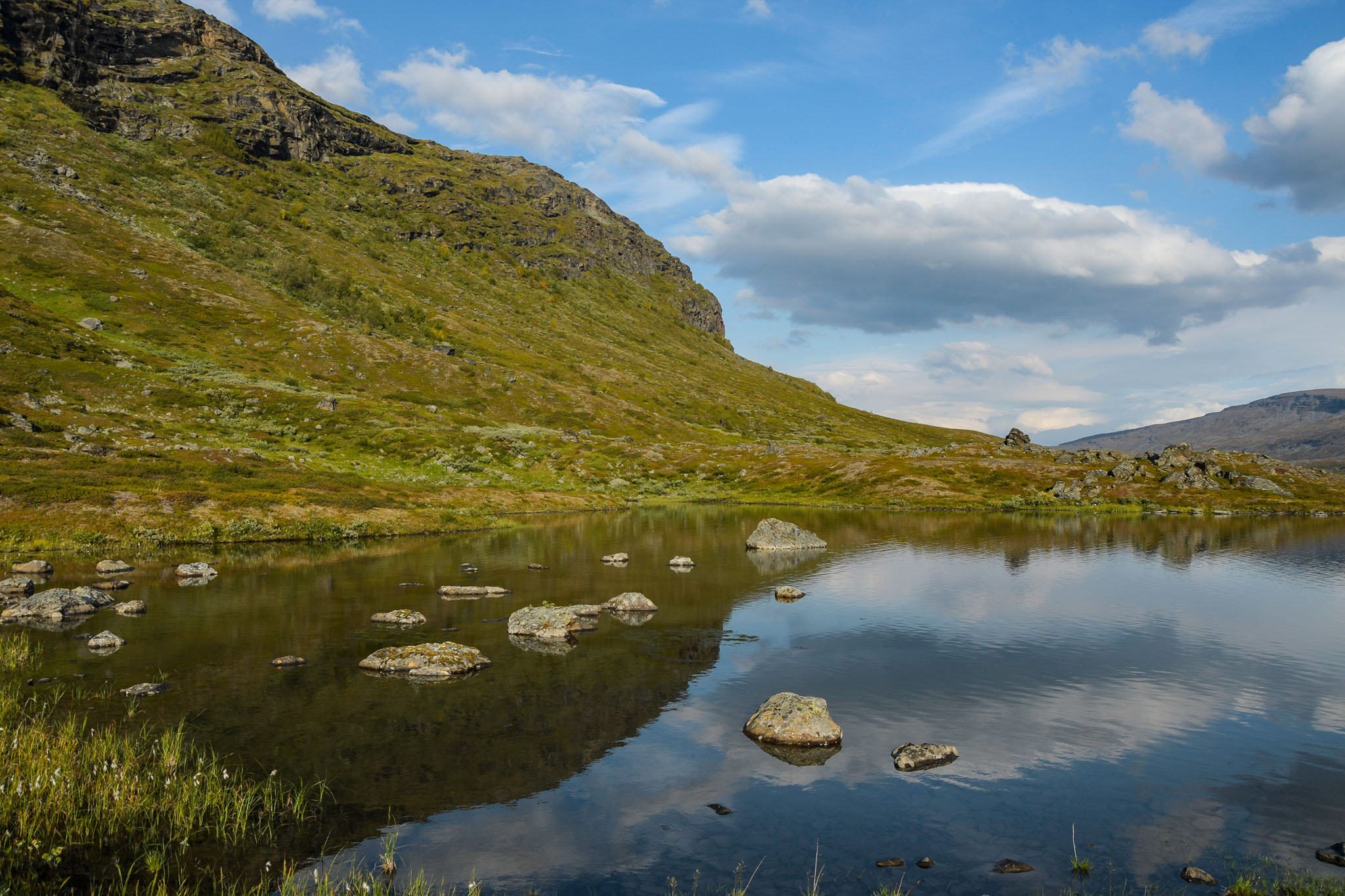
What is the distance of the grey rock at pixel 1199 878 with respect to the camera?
49.1ft

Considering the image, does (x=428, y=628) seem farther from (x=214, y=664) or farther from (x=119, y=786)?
(x=119, y=786)

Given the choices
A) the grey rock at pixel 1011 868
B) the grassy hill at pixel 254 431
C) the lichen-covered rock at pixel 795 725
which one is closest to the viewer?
the grey rock at pixel 1011 868

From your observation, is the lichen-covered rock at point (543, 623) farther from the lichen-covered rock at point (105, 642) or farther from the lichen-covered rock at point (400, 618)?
the lichen-covered rock at point (105, 642)

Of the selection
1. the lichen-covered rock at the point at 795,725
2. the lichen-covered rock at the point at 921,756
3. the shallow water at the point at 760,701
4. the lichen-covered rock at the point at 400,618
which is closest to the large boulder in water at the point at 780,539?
the shallow water at the point at 760,701

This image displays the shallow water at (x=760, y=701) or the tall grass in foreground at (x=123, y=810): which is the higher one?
the tall grass in foreground at (x=123, y=810)

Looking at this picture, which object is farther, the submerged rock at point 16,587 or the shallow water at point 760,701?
the submerged rock at point 16,587

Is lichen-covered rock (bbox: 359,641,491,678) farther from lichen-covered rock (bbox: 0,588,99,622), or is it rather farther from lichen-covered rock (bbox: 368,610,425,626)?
lichen-covered rock (bbox: 0,588,99,622)

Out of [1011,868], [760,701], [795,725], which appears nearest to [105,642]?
[760,701]

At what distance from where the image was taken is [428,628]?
36594 millimetres

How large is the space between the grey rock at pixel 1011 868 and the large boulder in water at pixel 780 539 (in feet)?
181

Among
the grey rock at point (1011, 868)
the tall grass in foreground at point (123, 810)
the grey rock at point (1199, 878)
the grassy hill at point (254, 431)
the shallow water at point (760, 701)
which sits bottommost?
the shallow water at point (760, 701)

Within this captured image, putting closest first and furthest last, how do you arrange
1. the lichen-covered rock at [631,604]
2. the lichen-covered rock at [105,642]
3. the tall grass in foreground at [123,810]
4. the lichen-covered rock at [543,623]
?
1. the tall grass in foreground at [123,810]
2. the lichen-covered rock at [105,642]
3. the lichen-covered rock at [543,623]
4. the lichen-covered rock at [631,604]

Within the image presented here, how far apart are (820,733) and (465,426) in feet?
443

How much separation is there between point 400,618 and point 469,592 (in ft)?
25.4
